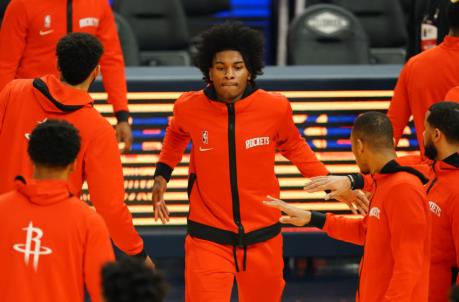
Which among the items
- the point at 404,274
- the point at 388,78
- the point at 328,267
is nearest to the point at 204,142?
the point at 404,274

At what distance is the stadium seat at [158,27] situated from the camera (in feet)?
34.3

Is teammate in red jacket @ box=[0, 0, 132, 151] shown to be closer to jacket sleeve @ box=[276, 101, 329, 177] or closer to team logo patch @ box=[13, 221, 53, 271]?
jacket sleeve @ box=[276, 101, 329, 177]

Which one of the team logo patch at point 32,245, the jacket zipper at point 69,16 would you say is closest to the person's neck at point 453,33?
the jacket zipper at point 69,16

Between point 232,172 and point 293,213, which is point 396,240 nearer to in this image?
point 293,213

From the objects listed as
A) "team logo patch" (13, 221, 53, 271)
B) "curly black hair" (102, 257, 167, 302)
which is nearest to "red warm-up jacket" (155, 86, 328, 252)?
"team logo patch" (13, 221, 53, 271)

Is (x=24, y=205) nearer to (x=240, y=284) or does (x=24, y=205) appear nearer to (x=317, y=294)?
(x=240, y=284)

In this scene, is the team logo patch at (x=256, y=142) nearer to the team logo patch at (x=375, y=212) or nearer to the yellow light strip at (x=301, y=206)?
the team logo patch at (x=375, y=212)

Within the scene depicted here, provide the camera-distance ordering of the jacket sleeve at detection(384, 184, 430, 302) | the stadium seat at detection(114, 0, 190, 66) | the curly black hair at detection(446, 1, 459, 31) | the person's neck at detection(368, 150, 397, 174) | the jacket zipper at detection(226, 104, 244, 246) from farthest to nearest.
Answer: the stadium seat at detection(114, 0, 190, 66)
the curly black hair at detection(446, 1, 459, 31)
the jacket zipper at detection(226, 104, 244, 246)
the person's neck at detection(368, 150, 397, 174)
the jacket sleeve at detection(384, 184, 430, 302)

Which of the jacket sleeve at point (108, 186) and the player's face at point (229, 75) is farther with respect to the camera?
the player's face at point (229, 75)

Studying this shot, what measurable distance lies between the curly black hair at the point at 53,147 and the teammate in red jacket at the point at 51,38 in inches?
97.8

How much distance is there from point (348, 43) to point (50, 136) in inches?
215

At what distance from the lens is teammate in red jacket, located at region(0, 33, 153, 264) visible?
573 cm

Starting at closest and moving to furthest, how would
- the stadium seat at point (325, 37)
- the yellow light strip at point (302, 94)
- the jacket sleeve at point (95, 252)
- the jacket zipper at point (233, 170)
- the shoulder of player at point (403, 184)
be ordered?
the jacket sleeve at point (95, 252) < the shoulder of player at point (403, 184) < the jacket zipper at point (233, 170) < the yellow light strip at point (302, 94) < the stadium seat at point (325, 37)

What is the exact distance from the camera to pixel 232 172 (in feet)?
20.6
